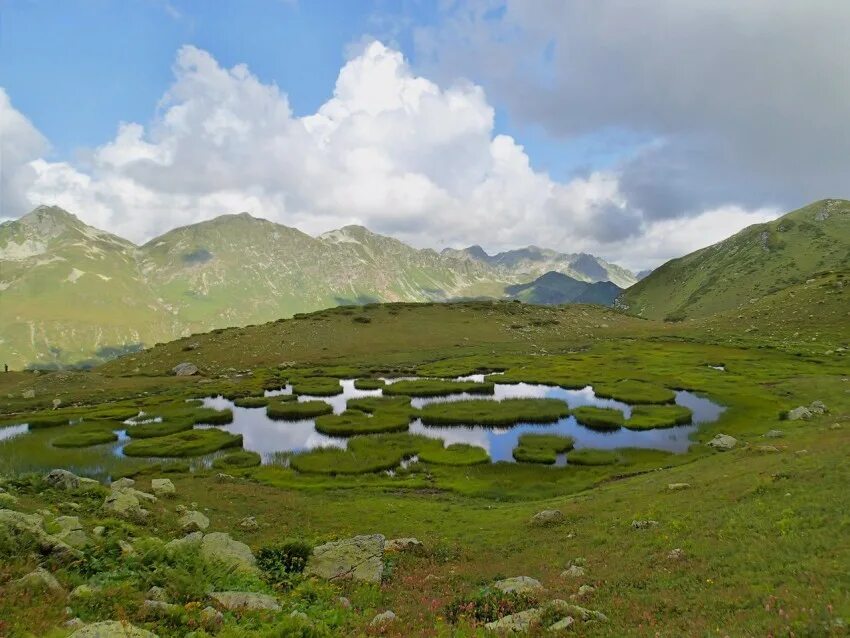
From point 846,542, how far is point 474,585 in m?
14.6

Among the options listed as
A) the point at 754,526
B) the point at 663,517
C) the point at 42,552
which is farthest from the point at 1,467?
the point at 754,526

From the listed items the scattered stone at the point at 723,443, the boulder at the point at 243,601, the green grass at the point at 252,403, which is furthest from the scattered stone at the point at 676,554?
the green grass at the point at 252,403

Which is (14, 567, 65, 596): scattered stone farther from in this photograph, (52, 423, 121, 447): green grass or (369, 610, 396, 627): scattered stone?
(52, 423, 121, 447): green grass

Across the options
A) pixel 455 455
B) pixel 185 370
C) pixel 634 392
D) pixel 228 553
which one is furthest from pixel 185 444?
pixel 634 392

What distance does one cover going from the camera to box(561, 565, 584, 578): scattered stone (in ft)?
70.5

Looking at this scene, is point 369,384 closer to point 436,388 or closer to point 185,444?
point 436,388

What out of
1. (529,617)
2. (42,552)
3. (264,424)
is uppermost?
(42,552)

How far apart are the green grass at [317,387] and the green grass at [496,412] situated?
2466 centimetres

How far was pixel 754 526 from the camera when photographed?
22938mm

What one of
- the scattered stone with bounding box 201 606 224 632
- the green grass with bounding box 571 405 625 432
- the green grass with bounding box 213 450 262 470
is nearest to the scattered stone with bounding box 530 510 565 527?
the scattered stone with bounding box 201 606 224 632

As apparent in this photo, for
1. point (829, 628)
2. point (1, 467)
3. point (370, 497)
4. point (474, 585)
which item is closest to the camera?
point (829, 628)

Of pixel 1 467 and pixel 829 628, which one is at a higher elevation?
pixel 829 628

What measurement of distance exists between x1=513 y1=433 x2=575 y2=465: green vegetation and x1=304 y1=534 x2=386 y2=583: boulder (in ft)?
103

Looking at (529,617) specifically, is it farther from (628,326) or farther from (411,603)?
(628,326)
